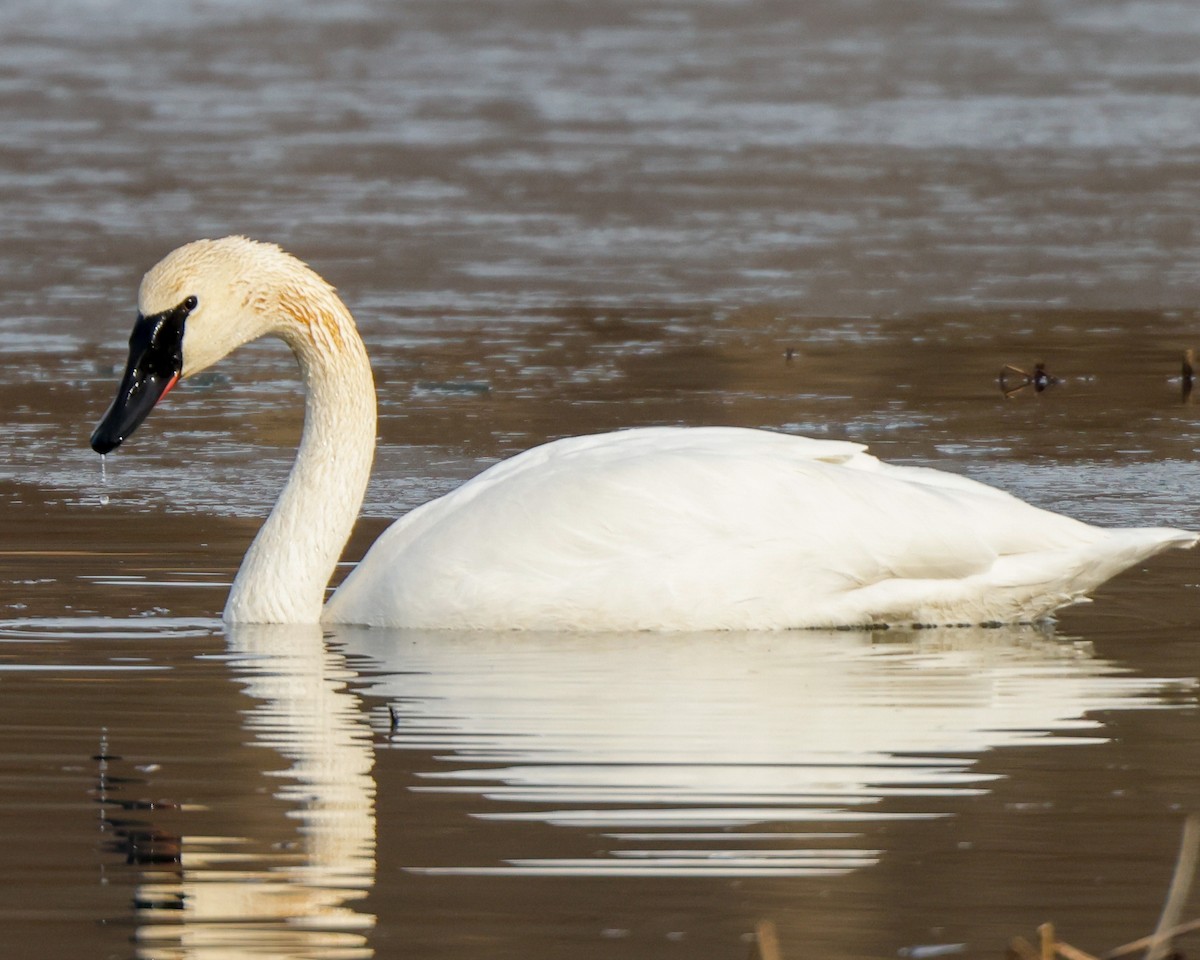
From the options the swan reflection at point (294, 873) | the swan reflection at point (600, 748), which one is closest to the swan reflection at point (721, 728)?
the swan reflection at point (600, 748)

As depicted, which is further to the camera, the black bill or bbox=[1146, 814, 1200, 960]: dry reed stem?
the black bill

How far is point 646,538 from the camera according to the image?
329 inches

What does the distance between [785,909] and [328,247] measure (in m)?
13.3

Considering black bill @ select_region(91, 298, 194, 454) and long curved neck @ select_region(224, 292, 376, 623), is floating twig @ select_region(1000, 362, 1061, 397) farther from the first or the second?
black bill @ select_region(91, 298, 194, 454)

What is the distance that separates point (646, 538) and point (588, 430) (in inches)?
155

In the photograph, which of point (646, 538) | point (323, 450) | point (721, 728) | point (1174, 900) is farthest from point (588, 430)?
point (1174, 900)

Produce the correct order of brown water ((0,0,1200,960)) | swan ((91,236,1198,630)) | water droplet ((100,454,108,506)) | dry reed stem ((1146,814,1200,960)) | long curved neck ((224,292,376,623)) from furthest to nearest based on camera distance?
water droplet ((100,454,108,506)) < long curved neck ((224,292,376,623)) < swan ((91,236,1198,630)) < brown water ((0,0,1200,960)) < dry reed stem ((1146,814,1200,960))

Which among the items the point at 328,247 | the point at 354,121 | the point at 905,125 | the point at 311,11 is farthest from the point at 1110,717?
the point at 311,11

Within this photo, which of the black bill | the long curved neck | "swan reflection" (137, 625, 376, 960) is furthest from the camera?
the long curved neck

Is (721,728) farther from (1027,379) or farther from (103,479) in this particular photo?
(1027,379)

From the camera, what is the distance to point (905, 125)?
77.3 feet

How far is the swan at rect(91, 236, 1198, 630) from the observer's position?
8.35 m

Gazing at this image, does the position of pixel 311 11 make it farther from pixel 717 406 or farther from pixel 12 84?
pixel 717 406

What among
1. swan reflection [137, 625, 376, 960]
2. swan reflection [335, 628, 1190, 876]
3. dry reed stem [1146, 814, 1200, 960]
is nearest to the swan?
swan reflection [335, 628, 1190, 876]
